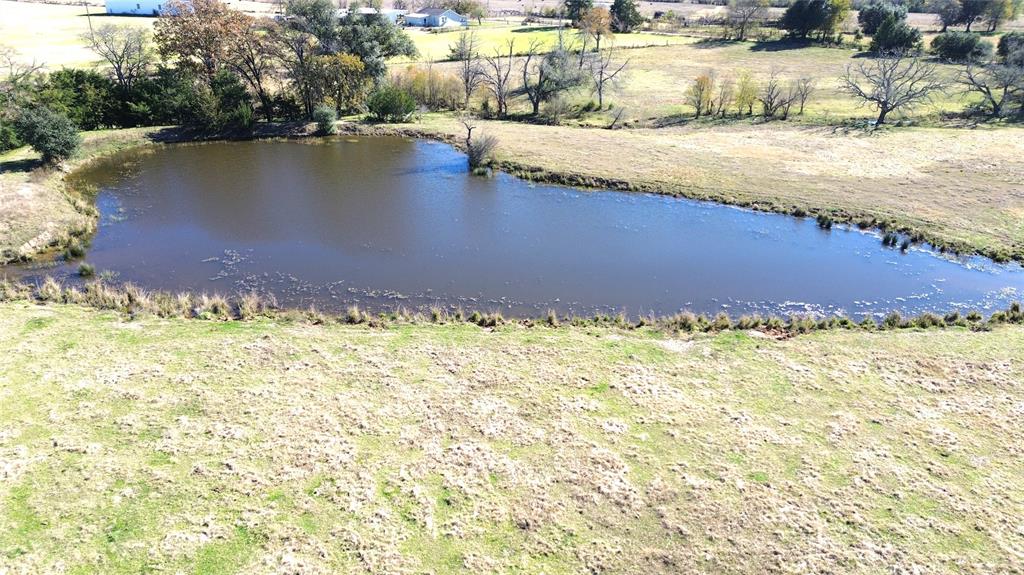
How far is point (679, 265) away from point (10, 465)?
24090 millimetres

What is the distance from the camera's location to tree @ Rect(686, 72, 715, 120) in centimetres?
5134

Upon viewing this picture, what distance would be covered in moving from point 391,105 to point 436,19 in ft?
190

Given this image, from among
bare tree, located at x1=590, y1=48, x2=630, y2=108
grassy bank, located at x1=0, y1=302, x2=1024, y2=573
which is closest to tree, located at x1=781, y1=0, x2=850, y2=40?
bare tree, located at x1=590, y1=48, x2=630, y2=108

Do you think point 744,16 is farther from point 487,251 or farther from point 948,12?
point 487,251

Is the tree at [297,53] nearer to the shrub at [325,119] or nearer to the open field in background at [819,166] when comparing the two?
the shrub at [325,119]

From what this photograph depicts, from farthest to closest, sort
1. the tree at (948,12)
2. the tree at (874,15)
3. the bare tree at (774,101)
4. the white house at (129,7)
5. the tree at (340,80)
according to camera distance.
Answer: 1. the white house at (129,7)
2. the tree at (948,12)
3. the tree at (874,15)
4. the bare tree at (774,101)
5. the tree at (340,80)

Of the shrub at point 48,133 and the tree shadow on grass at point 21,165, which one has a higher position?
the shrub at point 48,133

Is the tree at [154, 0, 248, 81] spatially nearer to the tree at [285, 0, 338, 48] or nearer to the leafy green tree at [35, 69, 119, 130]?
the tree at [285, 0, 338, 48]

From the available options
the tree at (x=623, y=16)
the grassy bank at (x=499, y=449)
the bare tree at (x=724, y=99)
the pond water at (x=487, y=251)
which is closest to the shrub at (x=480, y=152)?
the pond water at (x=487, y=251)

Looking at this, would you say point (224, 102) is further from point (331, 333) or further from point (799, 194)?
point (799, 194)

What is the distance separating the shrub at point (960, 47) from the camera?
212 ft

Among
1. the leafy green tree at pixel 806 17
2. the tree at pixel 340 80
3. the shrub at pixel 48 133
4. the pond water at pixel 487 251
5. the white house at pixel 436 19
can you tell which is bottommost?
the pond water at pixel 487 251

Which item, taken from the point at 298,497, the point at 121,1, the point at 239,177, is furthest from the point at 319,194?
the point at 121,1

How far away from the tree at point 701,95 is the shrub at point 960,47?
35.8 m
